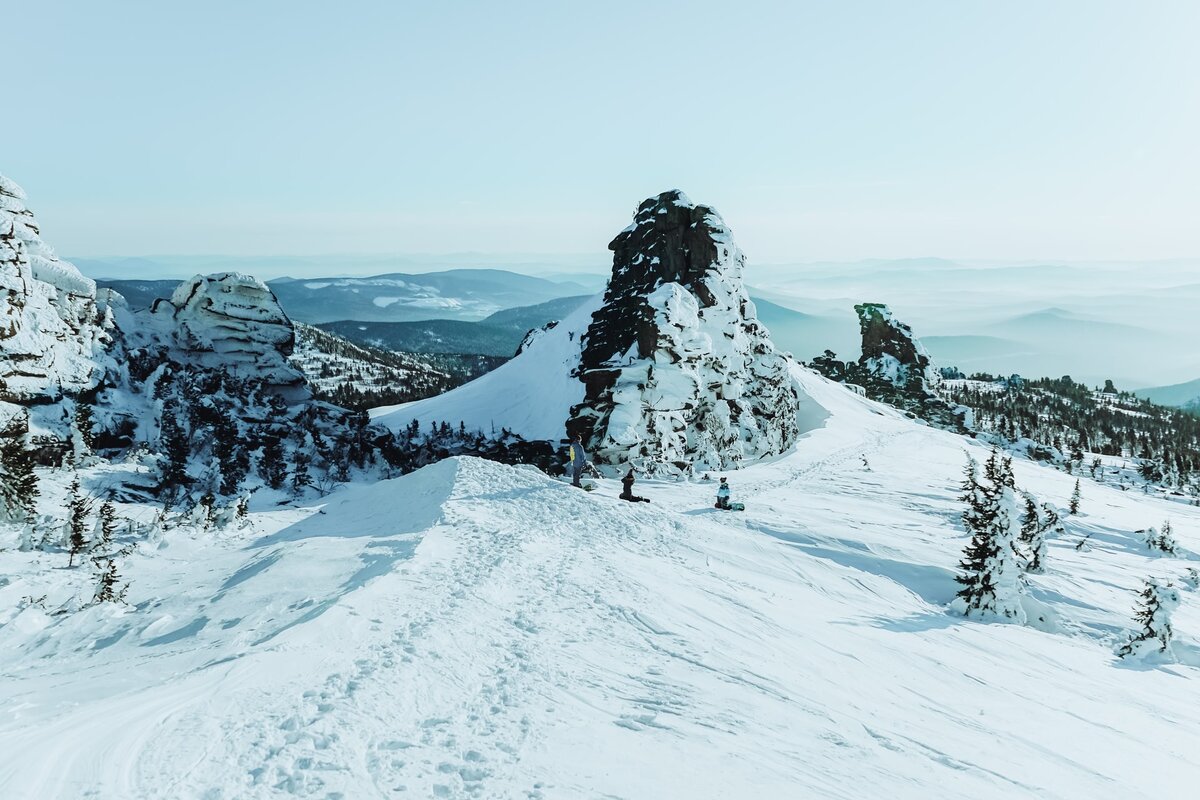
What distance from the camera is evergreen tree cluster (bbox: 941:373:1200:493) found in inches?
3597

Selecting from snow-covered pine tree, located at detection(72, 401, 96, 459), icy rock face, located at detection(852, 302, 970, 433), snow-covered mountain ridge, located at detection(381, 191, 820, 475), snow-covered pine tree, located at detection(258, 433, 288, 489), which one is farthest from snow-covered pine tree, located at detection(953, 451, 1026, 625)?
icy rock face, located at detection(852, 302, 970, 433)

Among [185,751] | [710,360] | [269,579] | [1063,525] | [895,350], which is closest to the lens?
[185,751]

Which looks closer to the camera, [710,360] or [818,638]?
[818,638]

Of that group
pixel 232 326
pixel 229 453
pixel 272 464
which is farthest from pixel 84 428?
pixel 232 326

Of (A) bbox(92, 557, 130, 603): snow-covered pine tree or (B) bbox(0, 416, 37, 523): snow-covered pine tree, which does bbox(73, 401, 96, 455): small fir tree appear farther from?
(A) bbox(92, 557, 130, 603): snow-covered pine tree

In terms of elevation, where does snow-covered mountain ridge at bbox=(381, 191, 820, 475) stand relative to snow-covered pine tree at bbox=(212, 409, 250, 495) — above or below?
above

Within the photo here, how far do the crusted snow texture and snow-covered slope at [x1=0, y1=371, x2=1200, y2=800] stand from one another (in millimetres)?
12040

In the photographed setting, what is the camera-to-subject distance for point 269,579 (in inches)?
543

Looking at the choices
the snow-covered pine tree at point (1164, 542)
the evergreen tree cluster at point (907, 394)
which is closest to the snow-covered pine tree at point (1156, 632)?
the snow-covered pine tree at point (1164, 542)

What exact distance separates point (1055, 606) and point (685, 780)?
53.0 ft

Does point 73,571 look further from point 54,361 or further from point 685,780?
point 54,361

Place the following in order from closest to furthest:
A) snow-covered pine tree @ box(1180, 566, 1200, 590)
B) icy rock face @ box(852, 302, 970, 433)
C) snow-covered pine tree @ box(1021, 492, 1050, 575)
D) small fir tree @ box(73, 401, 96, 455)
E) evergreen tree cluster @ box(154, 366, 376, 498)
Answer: snow-covered pine tree @ box(1021, 492, 1050, 575)
snow-covered pine tree @ box(1180, 566, 1200, 590)
small fir tree @ box(73, 401, 96, 455)
evergreen tree cluster @ box(154, 366, 376, 498)
icy rock face @ box(852, 302, 970, 433)

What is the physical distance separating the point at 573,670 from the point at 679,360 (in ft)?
109

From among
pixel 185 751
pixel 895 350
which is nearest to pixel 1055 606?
pixel 185 751
